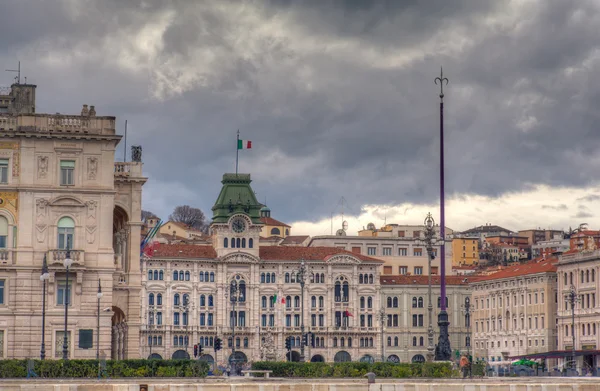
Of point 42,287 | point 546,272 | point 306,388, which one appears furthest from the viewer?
point 546,272

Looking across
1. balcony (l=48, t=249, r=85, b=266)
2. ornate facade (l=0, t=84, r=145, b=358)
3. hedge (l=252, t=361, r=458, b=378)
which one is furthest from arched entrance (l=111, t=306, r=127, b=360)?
hedge (l=252, t=361, r=458, b=378)

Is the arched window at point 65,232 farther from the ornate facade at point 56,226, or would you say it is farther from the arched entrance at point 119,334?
the arched entrance at point 119,334

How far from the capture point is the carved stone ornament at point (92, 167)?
2810 inches

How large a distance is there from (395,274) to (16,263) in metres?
104

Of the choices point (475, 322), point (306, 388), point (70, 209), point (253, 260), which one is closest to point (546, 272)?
point (475, 322)

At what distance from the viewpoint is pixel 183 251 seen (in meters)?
149

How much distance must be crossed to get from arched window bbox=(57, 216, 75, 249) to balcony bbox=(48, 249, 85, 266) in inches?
28.2

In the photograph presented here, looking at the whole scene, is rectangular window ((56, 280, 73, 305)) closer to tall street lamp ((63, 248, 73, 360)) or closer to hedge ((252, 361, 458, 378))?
tall street lamp ((63, 248, 73, 360))

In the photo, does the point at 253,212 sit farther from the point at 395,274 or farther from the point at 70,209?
the point at 70,209

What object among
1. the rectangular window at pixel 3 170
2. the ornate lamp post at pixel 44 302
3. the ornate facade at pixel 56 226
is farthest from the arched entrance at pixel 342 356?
the ornate lamp post at pixel 44 302

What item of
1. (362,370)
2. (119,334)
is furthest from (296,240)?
(362,370)

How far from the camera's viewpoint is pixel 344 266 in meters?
154

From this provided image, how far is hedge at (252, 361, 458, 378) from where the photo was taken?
6234 cm

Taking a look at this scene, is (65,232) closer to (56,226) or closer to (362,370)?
(56,226)
